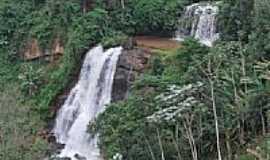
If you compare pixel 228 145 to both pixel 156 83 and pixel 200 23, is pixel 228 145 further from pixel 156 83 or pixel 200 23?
pixel 200 23

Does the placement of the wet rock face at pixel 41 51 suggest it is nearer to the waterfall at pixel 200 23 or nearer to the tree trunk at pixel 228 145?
the waterfall at pixel 200 23

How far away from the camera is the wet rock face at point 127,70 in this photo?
22.4 metres

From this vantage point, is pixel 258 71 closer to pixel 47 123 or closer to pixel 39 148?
pixel 39 148

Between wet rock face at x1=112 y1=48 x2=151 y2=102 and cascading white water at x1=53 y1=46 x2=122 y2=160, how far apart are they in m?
0.27

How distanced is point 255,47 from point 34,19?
1531cm

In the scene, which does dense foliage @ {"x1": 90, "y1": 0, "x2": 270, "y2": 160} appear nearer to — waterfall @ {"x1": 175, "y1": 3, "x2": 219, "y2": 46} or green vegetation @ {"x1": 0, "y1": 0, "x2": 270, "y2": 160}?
green vegetation @ {"x1": 0, "y1": 0, "x2": 270, "y2": 160}

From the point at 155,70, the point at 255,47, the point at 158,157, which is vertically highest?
the point at 255,47

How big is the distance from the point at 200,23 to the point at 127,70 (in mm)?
4499

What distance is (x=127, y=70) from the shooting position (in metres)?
22.7

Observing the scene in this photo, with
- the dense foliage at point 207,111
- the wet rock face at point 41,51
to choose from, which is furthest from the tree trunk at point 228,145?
the wet rock face at point 41,51

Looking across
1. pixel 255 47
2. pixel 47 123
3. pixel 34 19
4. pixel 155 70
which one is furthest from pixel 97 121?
pixel 34 19

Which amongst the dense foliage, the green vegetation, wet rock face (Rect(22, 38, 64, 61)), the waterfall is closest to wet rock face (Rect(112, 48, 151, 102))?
the green vegetation

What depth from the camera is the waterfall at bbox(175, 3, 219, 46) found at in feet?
79.7

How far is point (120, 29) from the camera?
1053 inches
